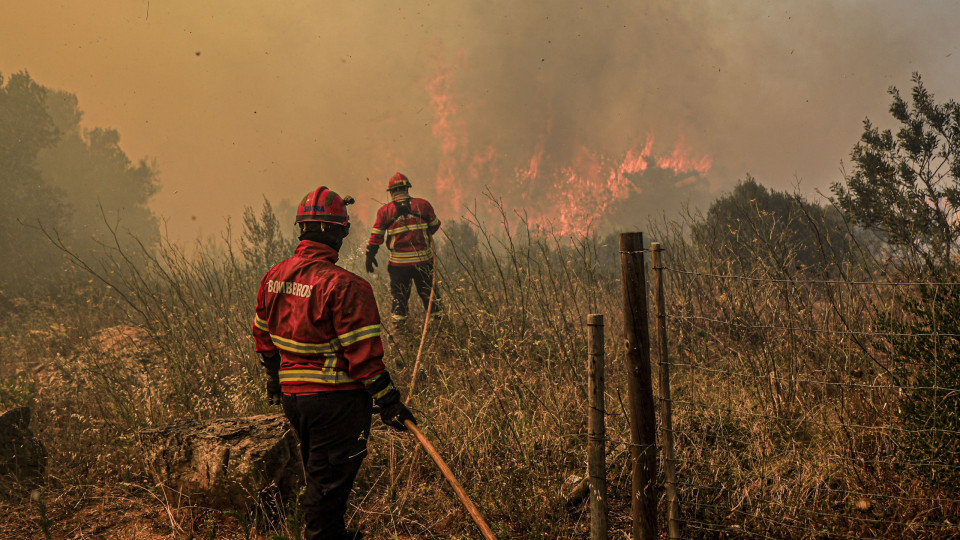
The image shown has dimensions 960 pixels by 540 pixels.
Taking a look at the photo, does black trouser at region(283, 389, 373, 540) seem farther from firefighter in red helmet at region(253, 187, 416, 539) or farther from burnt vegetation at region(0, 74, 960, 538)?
burnt vegetation at region(0, 74, 960, 538)

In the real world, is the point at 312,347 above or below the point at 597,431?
above

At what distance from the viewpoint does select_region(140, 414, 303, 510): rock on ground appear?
3039 mm

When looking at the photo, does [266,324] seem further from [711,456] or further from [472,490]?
[711,456]

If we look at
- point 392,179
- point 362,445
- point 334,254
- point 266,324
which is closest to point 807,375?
point 362,445

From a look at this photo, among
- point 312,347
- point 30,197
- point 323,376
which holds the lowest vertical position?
point 323,376

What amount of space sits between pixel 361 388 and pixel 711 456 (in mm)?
2245

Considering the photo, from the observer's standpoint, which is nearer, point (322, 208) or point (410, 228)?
point (322, 208)

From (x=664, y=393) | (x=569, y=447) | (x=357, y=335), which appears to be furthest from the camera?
(x=569, y=447)

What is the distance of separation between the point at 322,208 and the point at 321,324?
65cm

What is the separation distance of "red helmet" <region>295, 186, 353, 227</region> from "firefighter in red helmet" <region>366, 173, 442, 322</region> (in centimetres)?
392

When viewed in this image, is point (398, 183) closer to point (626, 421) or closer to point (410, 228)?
point (410, 228)

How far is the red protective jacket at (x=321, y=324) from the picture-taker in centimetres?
243

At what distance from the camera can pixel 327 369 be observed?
2.51 meters

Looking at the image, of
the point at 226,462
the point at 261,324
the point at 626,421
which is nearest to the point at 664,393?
the point at 626,421
